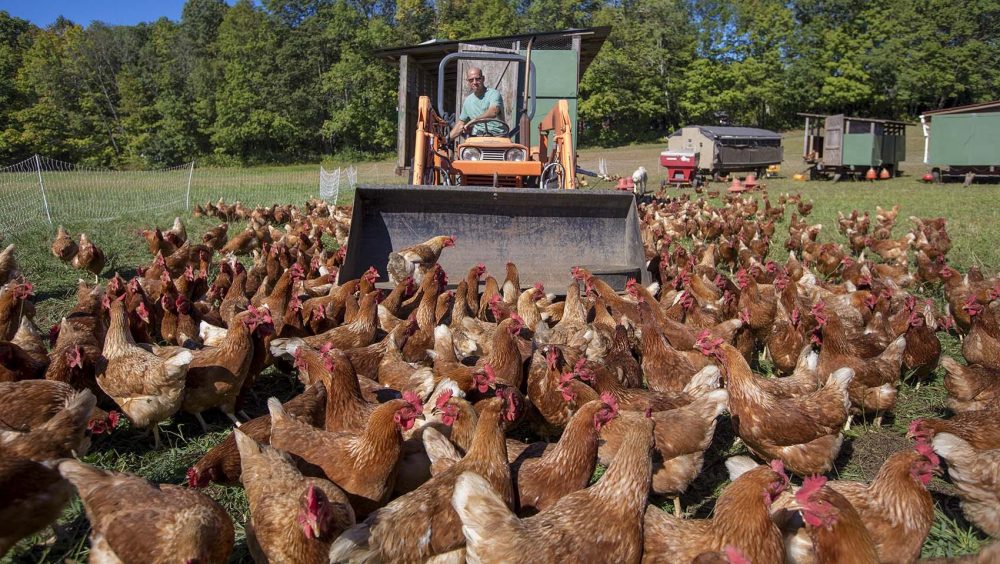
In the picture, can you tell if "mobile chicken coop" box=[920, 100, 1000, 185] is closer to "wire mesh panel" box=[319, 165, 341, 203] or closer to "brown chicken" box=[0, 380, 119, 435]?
"wire mesh panel" box=[319, 165, 341, 203]

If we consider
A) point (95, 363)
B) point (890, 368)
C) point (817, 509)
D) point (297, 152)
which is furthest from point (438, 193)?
point (297, 152)

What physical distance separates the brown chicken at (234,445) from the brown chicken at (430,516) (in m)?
1.14

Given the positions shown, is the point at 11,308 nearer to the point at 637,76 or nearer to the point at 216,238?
the point at 216,238

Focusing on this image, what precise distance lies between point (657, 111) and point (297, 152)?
31333mm

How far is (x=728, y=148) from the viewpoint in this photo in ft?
91.7

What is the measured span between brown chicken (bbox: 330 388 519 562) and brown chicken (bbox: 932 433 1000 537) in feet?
7.42

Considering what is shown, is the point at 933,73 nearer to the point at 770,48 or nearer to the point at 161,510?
the point at 770,48

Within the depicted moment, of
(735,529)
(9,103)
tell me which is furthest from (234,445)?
(9,103)

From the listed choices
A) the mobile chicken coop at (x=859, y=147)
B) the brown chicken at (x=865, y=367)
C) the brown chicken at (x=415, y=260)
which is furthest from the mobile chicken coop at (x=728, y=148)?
the brown chicken at (x=865, y=367)

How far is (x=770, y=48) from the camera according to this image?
191 ft

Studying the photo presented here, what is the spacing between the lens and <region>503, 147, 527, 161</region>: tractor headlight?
8594 millimetres

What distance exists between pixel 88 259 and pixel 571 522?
8141 millimetres

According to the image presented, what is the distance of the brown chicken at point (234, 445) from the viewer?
3.18 metres

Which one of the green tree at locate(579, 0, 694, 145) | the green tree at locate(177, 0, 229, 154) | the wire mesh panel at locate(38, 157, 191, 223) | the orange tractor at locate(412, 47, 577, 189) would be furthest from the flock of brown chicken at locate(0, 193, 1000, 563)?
the green tree at locate(177, 0, 229, 154)
